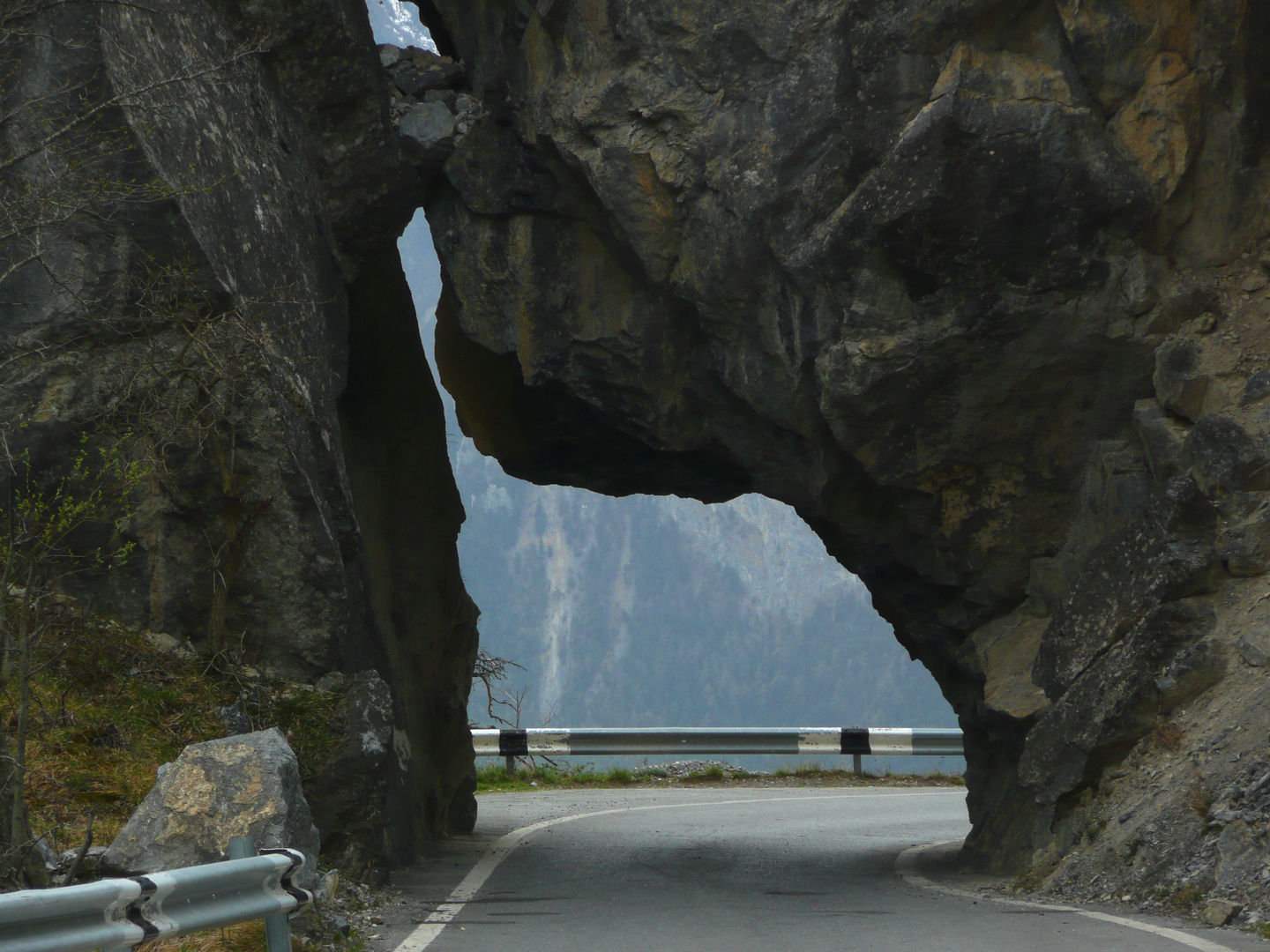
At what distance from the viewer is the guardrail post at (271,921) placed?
4.53 m

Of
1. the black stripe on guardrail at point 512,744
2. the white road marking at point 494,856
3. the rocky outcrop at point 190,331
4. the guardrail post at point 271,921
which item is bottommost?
the white road marking at point 494,856

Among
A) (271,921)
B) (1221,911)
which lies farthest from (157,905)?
(1221,911)

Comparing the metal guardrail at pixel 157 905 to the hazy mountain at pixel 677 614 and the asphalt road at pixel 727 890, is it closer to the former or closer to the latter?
the asphalt road at pixel 727 890

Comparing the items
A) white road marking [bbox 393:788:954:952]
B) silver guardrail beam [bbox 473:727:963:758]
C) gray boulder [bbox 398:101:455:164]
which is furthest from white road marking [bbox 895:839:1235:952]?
gray boulder [bbox 398:101:455:164]

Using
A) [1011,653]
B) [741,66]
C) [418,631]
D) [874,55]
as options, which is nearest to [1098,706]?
[1011,653]

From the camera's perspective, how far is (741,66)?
1096cm

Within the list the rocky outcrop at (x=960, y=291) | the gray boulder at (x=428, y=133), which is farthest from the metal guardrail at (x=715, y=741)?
the gray boulder at (x=428, y=133)

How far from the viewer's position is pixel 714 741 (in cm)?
2008

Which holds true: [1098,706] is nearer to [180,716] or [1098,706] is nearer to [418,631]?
[180,716]

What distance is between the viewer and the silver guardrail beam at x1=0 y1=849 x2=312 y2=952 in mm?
3352

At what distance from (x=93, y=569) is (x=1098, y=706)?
7.40 metres

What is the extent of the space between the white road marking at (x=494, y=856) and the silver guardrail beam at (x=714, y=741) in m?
1.09

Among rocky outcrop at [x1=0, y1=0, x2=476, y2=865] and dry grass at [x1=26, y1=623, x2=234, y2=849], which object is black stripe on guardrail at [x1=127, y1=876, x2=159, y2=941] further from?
rocky outcrop at [x1=0, y1=0, x2=476, y2=865]

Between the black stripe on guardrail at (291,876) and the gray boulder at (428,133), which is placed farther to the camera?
the gray boulder at (428,133)
